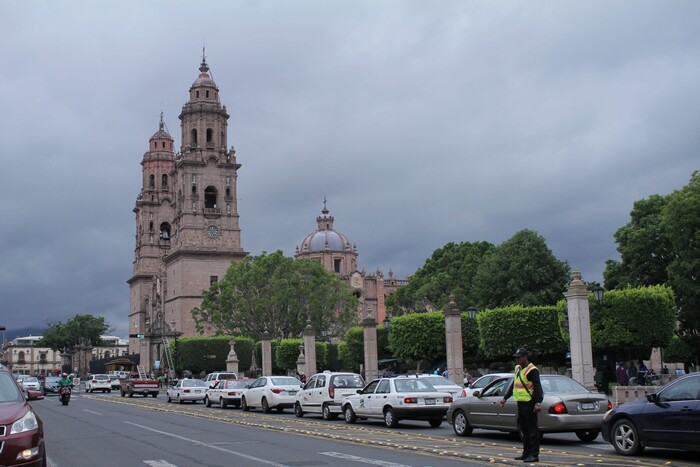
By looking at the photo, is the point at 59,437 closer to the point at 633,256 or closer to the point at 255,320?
the point at 633,256

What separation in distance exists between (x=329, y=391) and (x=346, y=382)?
0.69 m

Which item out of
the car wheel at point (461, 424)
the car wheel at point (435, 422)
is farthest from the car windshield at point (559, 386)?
the car wheel at point (435, 422)

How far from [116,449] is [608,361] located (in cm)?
3137

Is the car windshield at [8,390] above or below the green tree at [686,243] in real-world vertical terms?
below

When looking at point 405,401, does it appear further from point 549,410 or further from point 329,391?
point 549,410

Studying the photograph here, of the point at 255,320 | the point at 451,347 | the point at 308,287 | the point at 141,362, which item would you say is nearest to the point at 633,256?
the point at 451,347

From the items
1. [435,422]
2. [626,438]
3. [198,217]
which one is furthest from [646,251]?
[198,217]

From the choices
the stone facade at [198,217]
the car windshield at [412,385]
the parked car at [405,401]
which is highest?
the stone facade at [198,217]

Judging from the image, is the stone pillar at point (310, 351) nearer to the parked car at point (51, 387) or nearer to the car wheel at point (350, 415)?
the parked car at point (51, 387)

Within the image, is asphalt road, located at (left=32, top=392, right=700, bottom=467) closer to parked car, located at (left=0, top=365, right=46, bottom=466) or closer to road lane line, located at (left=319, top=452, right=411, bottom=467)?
road lane line, located at (left=319, top=452, right=411, bottom=467)

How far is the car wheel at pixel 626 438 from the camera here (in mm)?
13930

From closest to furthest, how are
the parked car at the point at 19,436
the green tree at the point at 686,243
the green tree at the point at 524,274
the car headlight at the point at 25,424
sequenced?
the parked car at the point at 19,436 < the car headlight at the point at 25,424 < the green tree at the point at 686,243 < the green tree at the point at 524,274

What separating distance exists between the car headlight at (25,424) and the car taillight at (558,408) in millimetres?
9896

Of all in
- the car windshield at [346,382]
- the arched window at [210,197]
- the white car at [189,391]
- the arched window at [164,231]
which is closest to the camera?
the car windshield at [346,382]
